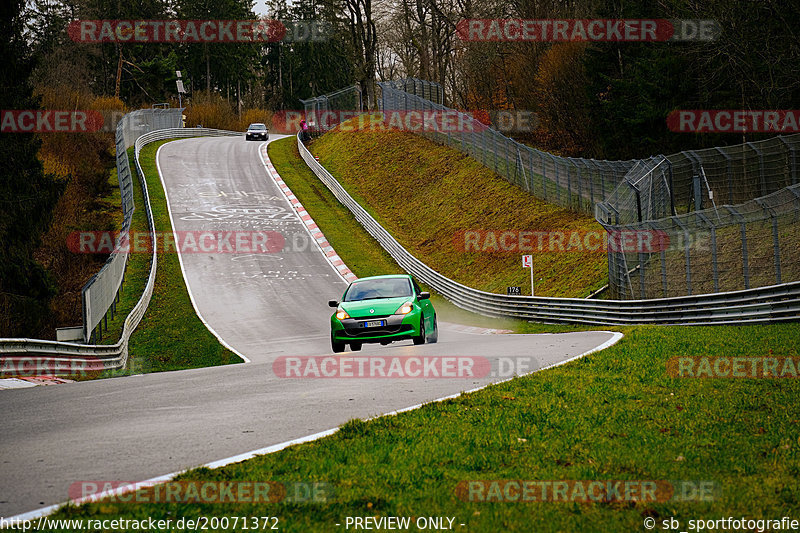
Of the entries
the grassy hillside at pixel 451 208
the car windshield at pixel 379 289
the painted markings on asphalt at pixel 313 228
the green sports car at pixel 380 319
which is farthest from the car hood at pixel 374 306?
the painted markings on asphalt at pixel 313 228

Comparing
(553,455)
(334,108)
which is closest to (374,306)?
(553,455)

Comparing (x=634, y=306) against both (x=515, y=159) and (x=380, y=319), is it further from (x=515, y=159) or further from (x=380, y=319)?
(x=515, y=159)

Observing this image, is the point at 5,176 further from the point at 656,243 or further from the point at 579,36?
the point at 579,36

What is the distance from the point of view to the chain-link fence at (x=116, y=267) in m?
21.3

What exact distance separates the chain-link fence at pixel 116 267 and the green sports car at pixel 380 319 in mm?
6789

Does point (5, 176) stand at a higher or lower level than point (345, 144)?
lower

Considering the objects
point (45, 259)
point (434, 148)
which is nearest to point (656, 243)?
point (45, 259)

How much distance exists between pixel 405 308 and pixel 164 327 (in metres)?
13.1

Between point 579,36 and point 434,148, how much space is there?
456 inches

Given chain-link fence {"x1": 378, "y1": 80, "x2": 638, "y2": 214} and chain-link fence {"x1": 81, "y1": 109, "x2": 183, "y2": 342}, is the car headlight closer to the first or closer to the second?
chain-link fence {"x1": 81, "y1": 109, "x2": 183, "y2": 342}

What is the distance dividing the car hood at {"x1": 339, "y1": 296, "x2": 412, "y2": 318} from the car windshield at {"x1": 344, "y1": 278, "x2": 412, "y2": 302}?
11.4 inches

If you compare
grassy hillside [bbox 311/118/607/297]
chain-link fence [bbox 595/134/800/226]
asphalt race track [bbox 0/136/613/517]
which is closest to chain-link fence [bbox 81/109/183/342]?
asphalt race track [bbox 0/136/613/517]

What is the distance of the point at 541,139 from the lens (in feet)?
193

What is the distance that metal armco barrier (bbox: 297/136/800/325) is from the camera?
18688mm
